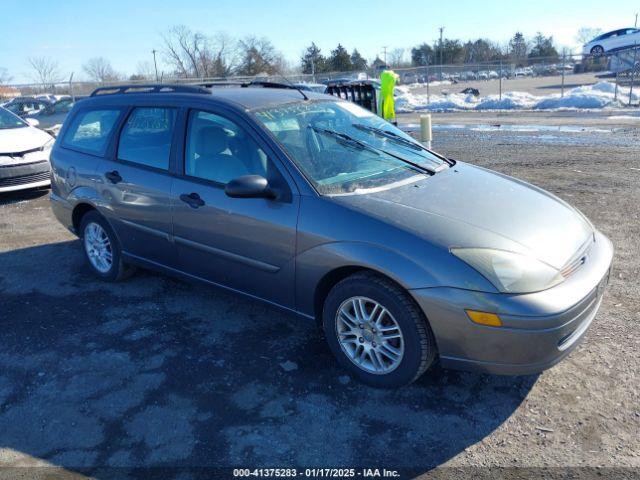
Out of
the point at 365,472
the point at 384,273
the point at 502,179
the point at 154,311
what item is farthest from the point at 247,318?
the point at 502,179

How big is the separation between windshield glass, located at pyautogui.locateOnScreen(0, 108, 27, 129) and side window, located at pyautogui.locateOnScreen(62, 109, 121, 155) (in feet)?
16.7

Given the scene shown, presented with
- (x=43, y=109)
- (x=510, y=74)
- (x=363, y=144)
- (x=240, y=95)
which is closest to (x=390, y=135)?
(x=363, y=144)

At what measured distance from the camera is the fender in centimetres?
282

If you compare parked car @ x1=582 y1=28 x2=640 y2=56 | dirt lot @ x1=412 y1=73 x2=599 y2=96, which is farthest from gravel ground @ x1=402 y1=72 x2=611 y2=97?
parked car @ x1=582 y1=28 x2=640 y2=56

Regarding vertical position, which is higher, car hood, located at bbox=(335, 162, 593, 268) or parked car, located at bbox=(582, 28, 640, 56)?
parked car, located at bbox=(582, 28, 640, 56)

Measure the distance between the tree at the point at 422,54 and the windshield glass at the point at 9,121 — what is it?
7772 centimetres

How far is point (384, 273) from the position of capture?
9.55ft

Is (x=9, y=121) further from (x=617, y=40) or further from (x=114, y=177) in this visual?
(x=617, y=40)

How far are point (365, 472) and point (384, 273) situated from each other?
1.02 m

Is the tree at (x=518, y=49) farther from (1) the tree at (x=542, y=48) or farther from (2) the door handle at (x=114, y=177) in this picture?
(2) the door handle at (x=114, y=177)

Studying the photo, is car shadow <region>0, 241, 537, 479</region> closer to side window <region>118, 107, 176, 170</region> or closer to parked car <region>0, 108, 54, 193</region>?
side window <region>118, 107, 176, 170</region>

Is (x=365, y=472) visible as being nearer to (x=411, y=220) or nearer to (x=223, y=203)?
(x=411, y=220)

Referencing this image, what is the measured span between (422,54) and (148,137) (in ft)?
282

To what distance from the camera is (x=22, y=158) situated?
27.7ft
